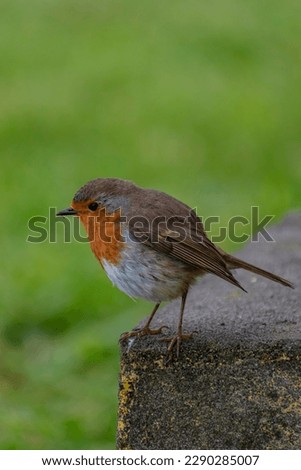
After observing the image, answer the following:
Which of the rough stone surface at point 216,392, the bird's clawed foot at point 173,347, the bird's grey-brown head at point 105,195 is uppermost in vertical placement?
the bird's grey-brown head at point 105,195

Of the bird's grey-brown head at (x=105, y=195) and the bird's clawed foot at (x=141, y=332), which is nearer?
the bird's clawed foot at (x=141, y=332)

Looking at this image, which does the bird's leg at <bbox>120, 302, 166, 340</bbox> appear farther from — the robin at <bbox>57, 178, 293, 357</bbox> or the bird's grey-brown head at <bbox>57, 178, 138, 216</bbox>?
the bird's grey-brown head at <bbox>57, 178, 138, 216</bbox>

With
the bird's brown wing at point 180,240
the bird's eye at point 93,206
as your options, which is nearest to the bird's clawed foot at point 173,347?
the bird's brown wing at point 180,240

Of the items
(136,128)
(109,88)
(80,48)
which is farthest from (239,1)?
(136,128)

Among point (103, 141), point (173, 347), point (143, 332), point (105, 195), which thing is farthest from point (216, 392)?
point (103, 141)

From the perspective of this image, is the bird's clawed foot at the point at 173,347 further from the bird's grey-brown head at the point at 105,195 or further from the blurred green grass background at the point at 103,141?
the blurred green grass background at the point at 103,141

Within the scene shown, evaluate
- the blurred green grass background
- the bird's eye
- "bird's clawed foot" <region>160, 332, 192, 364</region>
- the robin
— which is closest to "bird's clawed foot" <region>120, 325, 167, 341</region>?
the robin

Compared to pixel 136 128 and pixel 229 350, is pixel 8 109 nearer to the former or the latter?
pixel 136 128
